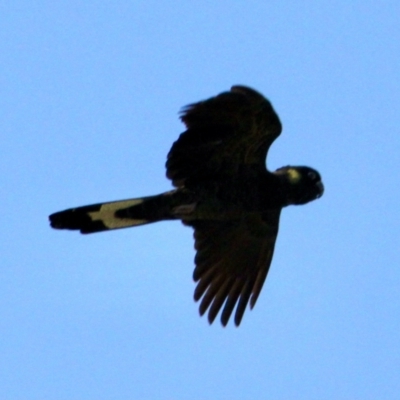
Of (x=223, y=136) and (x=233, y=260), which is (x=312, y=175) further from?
(x=233, y=260)

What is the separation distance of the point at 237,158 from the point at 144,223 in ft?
4.21

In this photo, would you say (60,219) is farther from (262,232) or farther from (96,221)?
(262,232)

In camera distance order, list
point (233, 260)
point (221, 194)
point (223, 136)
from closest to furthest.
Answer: point (223, 136) → point (221, 194) → point (233, 260)

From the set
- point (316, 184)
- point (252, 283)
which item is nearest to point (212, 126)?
point (316, 184)

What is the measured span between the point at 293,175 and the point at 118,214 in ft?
6.55

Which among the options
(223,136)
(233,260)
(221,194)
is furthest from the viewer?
(233,260)

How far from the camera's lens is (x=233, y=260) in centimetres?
1399

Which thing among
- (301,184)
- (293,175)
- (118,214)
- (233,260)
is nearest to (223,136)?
(293,175)

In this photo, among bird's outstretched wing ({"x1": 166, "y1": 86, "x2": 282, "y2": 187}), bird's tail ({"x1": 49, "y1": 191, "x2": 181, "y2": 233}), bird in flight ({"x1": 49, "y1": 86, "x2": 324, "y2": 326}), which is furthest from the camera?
bird's tail ({"x1": 49, "y1": 191, "x2": 181, "y2": 233})

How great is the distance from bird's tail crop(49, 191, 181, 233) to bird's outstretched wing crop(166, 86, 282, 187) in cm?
35

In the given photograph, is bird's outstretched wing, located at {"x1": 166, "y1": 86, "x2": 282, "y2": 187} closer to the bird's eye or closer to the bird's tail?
the bird's tail

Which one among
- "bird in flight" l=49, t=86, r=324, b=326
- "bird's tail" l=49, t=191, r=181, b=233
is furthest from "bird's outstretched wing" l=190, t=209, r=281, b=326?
"bird's tail" l=49, t=191, r=181, b=233

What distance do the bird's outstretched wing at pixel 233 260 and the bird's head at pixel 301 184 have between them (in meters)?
0.81

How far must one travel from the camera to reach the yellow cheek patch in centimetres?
1306
